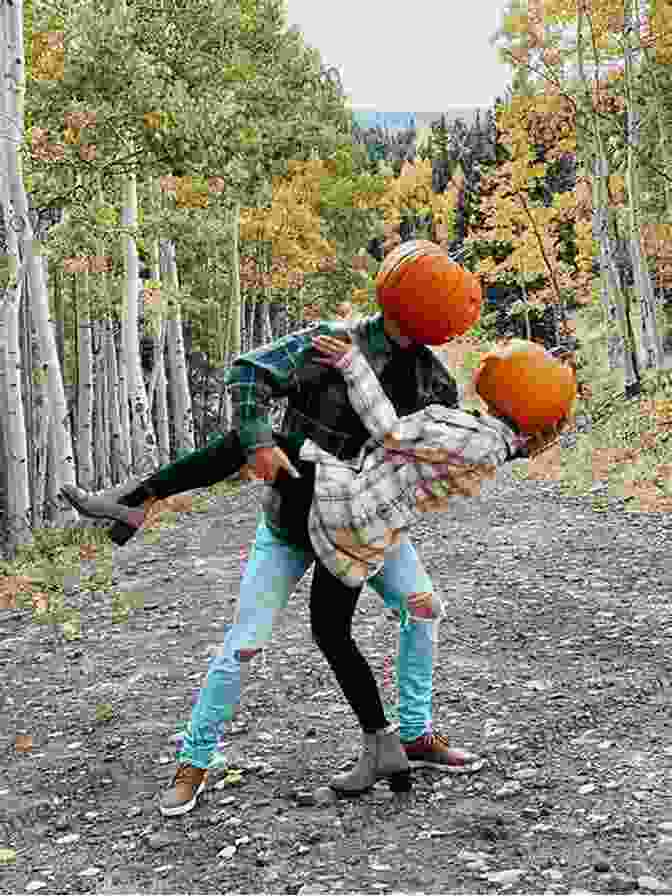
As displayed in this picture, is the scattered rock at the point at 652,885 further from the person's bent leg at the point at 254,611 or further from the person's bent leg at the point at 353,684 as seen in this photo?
the person's bent leg at the point at 254,611

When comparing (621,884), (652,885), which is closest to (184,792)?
(621,884)

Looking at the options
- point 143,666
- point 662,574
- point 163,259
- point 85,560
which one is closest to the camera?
point 143,666

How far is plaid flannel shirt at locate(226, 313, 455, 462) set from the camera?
13.5ft

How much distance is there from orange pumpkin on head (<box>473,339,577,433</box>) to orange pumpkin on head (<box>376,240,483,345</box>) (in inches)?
8.1

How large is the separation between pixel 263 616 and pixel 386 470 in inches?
34.3

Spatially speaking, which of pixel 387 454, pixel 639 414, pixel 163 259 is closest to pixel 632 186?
pixel 639 414

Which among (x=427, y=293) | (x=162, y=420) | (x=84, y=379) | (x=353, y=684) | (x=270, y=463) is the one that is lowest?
(x=162, y=420)

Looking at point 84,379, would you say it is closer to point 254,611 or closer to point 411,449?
point 254,611

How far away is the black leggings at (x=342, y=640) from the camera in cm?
446

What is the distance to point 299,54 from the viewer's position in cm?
3125

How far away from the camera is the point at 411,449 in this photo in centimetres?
411

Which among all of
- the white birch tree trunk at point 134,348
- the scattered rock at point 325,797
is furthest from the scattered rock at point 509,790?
the white birch tree trunk at point 134,348

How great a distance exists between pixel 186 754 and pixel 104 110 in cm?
1222

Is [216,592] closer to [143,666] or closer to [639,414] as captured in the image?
[143,666]
